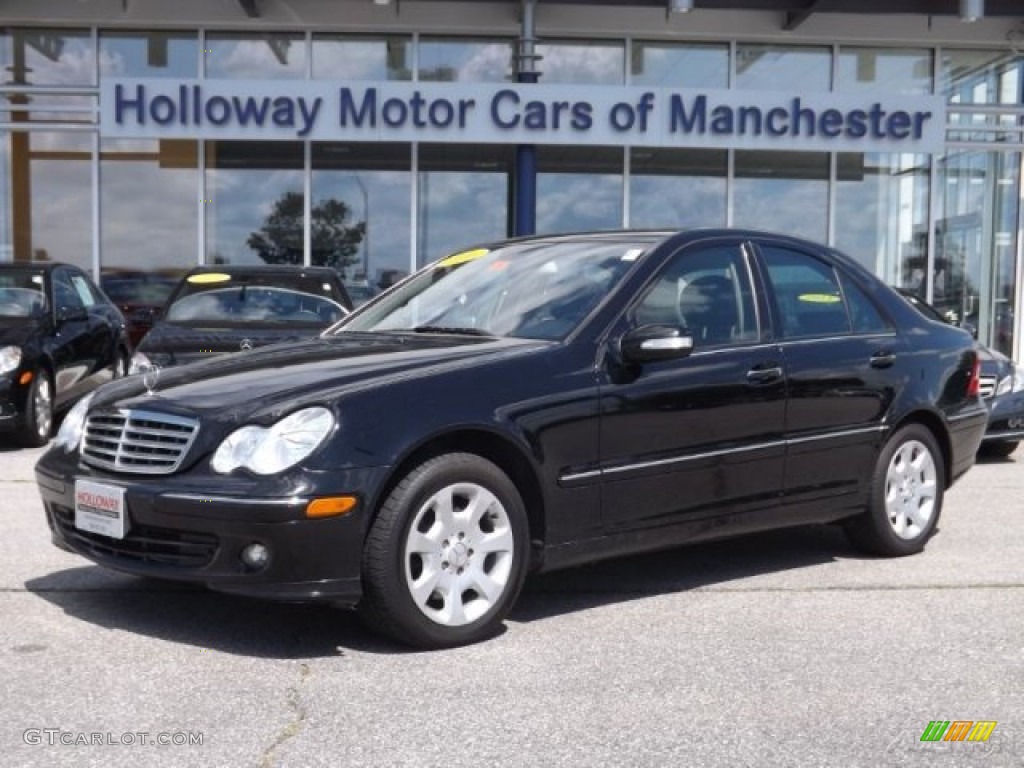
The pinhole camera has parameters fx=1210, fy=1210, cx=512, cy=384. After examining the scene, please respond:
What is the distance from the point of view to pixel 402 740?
344 centimetres

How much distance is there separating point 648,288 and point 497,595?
1.45 meters

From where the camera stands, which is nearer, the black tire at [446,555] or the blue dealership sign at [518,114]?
the black tire at [446,555]

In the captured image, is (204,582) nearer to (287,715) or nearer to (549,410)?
(287,715)

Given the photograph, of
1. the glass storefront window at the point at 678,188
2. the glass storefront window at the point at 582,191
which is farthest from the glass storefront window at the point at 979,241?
the glass storefront window at the point at 582,191

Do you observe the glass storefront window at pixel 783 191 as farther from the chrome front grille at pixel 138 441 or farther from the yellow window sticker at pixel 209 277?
the chrome front grille at pixel 138 441

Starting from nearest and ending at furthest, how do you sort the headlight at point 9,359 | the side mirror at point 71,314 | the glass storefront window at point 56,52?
the headlight at point 9,359 < the side mirror at point 71,314 < the glass storefront window at point 56,52

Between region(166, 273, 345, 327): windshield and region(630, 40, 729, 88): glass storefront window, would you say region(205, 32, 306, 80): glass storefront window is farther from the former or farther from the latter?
region(166, 273, 345, 327): windshield

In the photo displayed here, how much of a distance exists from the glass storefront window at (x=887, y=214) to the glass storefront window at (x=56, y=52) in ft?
34.5

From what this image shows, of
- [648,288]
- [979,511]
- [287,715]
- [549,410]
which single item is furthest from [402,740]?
[979,511]

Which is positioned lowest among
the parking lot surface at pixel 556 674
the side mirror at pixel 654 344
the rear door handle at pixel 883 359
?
the parking lot surface at pixel 556 674

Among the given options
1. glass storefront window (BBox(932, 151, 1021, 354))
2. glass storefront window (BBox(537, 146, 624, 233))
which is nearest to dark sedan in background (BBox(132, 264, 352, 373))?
glass storefront window (BBox(537, 146, 624, 233))

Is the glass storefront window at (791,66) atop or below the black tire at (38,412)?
atop

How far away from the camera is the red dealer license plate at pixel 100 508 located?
13.9ft

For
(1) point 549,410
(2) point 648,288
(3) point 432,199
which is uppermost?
(3) point 432,199
